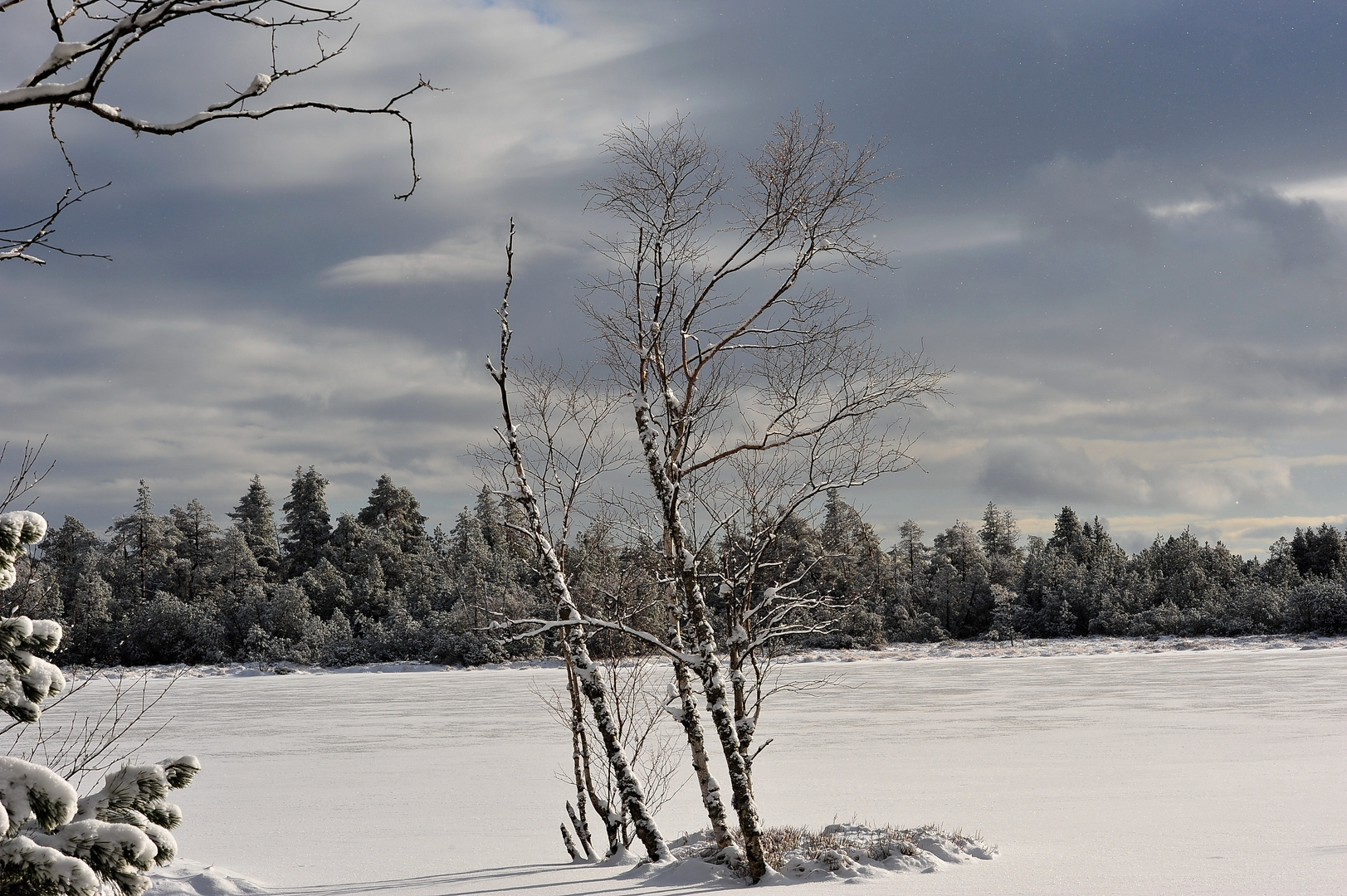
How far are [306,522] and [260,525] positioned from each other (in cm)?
270

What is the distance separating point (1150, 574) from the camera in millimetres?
52812

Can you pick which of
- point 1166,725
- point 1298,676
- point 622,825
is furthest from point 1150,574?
point 622,825

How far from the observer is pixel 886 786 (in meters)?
13.2

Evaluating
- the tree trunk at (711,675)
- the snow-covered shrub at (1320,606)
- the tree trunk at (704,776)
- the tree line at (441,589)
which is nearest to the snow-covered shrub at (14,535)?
the tree trunk at (711,675)

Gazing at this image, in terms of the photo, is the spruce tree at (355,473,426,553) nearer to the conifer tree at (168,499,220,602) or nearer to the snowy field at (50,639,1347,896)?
the conifer tree at (168,499,220,602)

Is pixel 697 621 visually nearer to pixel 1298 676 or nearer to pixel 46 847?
pixel 46 847

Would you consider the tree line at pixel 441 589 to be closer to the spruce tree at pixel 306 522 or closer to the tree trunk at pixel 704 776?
the spruce tree at pixel 306 522

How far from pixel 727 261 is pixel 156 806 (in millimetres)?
6581

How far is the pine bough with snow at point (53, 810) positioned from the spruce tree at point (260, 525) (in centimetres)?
5816

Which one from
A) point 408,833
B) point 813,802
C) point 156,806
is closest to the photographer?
point 156,806

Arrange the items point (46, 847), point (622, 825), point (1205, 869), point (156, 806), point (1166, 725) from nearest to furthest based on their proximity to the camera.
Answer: point (46, 847), point (156, 806), point (1205, 869), point (622, 825), point (1166, 725)

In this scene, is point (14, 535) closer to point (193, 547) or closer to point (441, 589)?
point (441, 589)

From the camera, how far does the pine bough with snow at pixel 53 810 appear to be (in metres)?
3.31

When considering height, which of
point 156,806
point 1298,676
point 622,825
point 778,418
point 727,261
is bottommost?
point 1298,676
